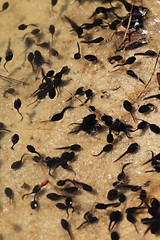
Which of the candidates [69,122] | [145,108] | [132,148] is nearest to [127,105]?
[145,108]

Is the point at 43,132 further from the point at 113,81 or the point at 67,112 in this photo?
the point at 113,81

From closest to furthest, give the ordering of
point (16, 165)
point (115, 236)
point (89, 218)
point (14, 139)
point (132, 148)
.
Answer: point (115, 236)
point (89, 218)
point (132, 148)
point (16, 165)
point (14, 139)

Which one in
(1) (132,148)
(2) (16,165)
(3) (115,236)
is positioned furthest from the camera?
(2) (16,165)

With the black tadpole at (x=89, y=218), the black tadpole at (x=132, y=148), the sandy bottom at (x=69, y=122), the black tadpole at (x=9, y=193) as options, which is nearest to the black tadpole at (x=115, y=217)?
the sandy bottom at (x=69, y=122)

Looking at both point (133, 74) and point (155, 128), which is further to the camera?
point (133, 74)

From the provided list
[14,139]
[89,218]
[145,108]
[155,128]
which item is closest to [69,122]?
[14,139]

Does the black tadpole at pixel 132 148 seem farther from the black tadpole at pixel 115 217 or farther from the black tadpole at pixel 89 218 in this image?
the black tadpole at pixel 89 218

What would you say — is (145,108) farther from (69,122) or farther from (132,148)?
(69,122)

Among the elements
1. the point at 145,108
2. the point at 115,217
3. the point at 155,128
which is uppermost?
the point at 145,108

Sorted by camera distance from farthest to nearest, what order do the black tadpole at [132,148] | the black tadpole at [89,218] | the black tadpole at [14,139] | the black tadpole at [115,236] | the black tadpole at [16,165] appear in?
1. the black tadpole at [14,139]
2. the black tadpole at [16,165]
3. the black tadpole at [132,148]
4. the black tadpole at [89,218]
5. the black tadpole at [115,236]

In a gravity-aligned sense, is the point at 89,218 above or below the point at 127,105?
below

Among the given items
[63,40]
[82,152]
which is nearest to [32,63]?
[63,40]
